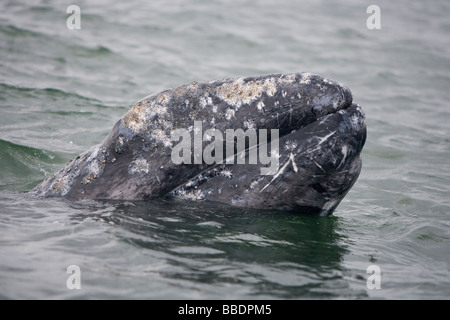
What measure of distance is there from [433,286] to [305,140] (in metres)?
1.82

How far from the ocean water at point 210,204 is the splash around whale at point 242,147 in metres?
0.21

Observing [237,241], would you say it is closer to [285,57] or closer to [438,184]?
[438,184]

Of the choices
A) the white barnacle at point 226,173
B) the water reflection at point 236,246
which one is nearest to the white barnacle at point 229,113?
the white barnacle at point 226,173

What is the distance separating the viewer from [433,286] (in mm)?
5539

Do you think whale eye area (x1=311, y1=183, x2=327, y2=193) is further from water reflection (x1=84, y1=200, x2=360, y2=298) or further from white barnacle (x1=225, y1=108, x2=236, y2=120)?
white barnacle (x1=225, y1=108, x2=236, y2=120)

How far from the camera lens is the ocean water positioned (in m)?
5.31

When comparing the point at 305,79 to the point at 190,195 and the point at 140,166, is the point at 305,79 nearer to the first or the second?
the point at 190,195

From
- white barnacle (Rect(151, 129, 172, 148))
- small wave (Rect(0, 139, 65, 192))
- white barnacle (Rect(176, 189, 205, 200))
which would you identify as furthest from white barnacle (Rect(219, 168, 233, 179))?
small wave (Rect(0, 139, 65, 192))

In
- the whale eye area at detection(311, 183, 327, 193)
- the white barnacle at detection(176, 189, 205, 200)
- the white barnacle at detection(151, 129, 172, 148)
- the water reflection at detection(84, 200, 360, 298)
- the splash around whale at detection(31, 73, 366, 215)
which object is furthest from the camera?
the white barnacle at detection(176, 189, 205, 200)

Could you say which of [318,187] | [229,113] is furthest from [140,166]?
[318,187]

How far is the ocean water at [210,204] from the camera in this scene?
5.31 metres

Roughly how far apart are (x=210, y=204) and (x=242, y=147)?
27.3 inches

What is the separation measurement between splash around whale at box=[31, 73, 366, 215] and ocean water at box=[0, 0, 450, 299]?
21 cm

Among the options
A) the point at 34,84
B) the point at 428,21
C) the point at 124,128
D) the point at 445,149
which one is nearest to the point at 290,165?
the point at 124,128
